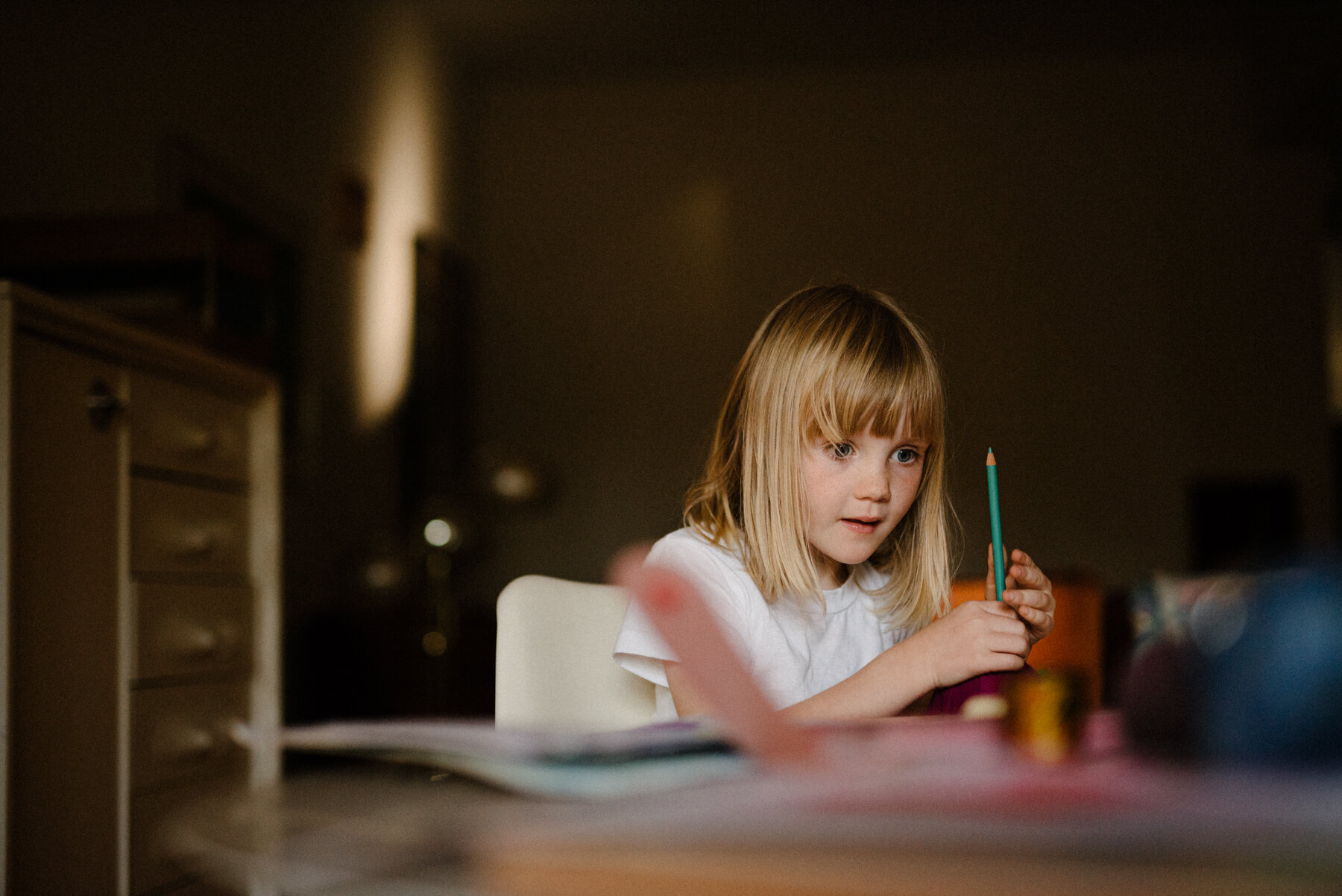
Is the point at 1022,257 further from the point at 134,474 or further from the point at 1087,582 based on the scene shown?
the point at 134,474

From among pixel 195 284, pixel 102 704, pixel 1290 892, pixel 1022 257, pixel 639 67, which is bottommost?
pixel 102 704

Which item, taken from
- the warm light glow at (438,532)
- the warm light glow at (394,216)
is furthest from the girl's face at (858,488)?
the warm light glow at (438,532)

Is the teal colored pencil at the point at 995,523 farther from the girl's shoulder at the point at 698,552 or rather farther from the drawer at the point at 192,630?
the drawer at the point at 192,630

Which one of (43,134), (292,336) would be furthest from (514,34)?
(43,134)

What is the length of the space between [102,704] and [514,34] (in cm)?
300

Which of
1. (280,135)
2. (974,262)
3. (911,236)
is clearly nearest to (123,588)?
(280,135)

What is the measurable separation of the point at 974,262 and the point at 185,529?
9.86 ft

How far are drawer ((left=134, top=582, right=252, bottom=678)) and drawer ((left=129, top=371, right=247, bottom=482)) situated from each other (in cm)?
16

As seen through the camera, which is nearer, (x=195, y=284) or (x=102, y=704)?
(x=102, y=704)

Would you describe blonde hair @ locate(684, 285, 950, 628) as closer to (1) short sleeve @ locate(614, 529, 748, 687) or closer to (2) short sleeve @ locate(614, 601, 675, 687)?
(1) short sleeve @ locate(614, 529, 748, 687)

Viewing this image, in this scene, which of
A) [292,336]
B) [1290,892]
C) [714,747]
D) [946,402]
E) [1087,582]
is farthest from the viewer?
[1087,582]

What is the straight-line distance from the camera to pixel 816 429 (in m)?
0.77

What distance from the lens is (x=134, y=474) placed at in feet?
3.89

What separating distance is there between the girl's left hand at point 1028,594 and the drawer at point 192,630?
3.28ft
